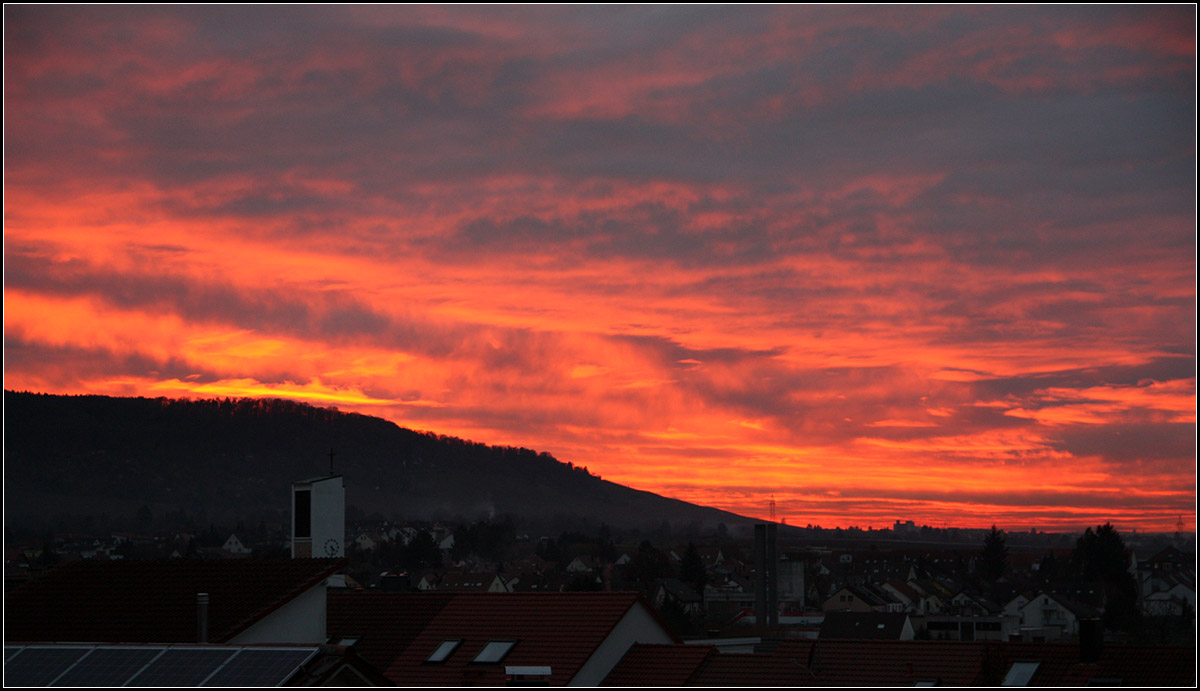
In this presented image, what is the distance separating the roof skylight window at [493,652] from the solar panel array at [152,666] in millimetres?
11595

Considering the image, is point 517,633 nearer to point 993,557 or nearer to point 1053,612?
point 1053,612

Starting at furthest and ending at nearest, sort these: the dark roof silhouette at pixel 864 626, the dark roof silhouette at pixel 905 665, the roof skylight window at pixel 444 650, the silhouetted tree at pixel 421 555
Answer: the silhouetted tree at pixel 421 555
the dark roof silhouette at pixel 864 626
the roof skylight window at pixel 444 650
the dark roof silhouette at pixel 905 665

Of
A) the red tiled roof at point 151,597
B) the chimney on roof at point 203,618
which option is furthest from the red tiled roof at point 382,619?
the chimney on roof at point 203,618

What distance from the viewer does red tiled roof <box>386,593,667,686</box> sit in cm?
3122

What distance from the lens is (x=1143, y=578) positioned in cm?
12719

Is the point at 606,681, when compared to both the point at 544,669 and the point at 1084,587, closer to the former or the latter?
the point at 544,669

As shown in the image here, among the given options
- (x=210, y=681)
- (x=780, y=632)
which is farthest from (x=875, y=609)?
(x=210, y=681)

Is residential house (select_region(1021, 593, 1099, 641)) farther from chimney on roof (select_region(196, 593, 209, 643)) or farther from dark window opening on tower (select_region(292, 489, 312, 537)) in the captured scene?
chimney on roof (select_region(196, 593, 209, 643))

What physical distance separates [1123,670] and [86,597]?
961 inches

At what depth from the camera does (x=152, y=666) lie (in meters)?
20.4

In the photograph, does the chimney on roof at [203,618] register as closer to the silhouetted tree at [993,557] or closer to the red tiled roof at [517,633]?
the red tiled roof at [517,633]

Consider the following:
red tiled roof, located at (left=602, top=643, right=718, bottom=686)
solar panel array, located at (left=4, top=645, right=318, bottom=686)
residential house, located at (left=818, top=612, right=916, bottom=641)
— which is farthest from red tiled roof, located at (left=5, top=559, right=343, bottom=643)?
residential house, located at (left=818, top=612, right=916, bottom=641)

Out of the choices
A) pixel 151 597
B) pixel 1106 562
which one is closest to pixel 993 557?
pixel 1106 562

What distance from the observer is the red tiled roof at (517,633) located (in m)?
31.2
